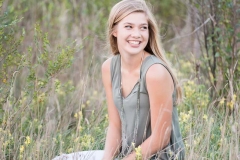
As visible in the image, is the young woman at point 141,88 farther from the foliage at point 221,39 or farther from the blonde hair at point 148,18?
the foliage at point 221,39

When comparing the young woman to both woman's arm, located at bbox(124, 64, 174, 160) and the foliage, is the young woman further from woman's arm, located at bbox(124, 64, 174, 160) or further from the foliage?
the foliage

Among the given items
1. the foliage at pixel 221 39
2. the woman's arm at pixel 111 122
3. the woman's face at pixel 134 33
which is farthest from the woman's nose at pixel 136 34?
the foliage at pixel 221 39

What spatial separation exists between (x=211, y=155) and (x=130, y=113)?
53 cm

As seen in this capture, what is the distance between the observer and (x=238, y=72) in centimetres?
419

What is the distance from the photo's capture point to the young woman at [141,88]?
291 centimetres

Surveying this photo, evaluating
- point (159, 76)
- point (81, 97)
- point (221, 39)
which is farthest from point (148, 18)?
point (221, 39)

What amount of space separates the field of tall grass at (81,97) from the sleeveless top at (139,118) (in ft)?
0.38

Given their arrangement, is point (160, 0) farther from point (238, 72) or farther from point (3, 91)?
point (3, 91)

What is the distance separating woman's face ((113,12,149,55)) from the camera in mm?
3020

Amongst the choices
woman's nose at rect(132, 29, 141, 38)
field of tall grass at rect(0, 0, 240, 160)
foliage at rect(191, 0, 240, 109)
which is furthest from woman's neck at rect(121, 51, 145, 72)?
foliage at rect(191, 0, 240, 109)

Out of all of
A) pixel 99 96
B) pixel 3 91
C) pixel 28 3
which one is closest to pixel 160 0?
pixel 28 3

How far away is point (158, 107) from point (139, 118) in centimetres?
21

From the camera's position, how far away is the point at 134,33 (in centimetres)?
301

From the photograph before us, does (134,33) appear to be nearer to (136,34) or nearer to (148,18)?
(136,34)
